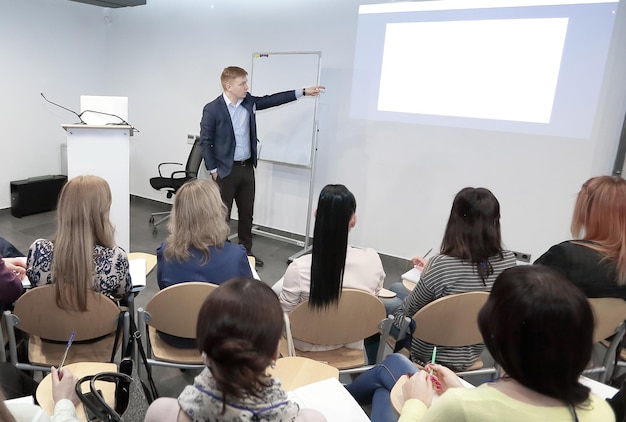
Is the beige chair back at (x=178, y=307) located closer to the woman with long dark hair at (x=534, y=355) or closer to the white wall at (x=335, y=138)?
the woman with long dark hair at (x=534, y=355)

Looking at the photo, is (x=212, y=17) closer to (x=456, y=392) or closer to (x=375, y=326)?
(x=375, y=326)

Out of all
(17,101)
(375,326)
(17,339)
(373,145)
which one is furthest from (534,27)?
(17,101)

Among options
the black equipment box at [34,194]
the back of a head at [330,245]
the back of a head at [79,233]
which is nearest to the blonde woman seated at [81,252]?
the back of a head at [79,233]

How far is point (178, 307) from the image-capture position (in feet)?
5.32

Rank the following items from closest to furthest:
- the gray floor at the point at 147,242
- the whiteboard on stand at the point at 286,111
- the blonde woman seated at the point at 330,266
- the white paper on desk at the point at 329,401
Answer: the white paper on desk at the point at 329,401
the blonde woman seated at the point at 330,266
the gray floor at the point at 147,242
the whiteboard on stand at the point at 286,111

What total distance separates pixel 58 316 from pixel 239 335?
1.11m

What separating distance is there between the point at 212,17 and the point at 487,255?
420 centimetres

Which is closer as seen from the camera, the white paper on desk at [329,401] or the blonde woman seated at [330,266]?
the white paper on desk at [329,401]

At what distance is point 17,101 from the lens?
4805 mm

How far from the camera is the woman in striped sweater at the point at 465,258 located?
5.58 feet

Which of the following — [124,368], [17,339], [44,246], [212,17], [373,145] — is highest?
[212,17]

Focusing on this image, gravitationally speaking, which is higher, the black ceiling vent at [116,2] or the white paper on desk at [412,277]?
the black ceiling vent at [116,2]

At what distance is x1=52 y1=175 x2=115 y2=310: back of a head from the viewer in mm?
1555

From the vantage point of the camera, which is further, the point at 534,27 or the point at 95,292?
the point at 534,27
